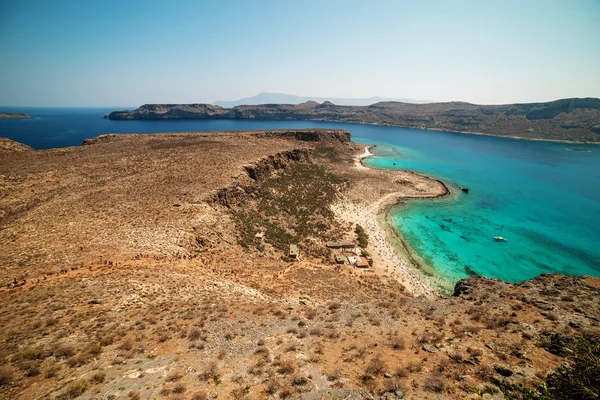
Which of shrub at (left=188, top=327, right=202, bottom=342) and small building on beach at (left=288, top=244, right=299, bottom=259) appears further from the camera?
small building on beach at (left=288, top=244, right=299, bottom=259)

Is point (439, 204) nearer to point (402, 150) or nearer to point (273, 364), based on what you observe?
point (273, 364)

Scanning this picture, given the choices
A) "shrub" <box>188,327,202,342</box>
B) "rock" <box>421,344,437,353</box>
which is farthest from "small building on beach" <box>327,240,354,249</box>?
"shrub" <box>188,327,202,342</box>

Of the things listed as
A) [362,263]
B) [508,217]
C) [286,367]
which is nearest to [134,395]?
[286,367]

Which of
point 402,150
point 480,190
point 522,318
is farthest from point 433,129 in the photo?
point 522,318

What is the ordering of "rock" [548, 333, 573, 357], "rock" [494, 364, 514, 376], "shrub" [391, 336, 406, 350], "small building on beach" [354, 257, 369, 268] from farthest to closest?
"small building on beach" [354, 257, 369, 268] < "shrub" [391, 336, 406, 350] < "rock" [548, 333, 573, 357] < "rock" [494, 364, 514, 376]

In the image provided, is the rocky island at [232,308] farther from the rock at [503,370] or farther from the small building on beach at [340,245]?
the small building on beach at [340,245]

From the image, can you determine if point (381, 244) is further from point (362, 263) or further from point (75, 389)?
point (75, 389)

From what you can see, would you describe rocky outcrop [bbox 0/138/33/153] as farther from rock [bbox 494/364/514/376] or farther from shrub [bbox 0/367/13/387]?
rock [bbox 494/364/514/376]
